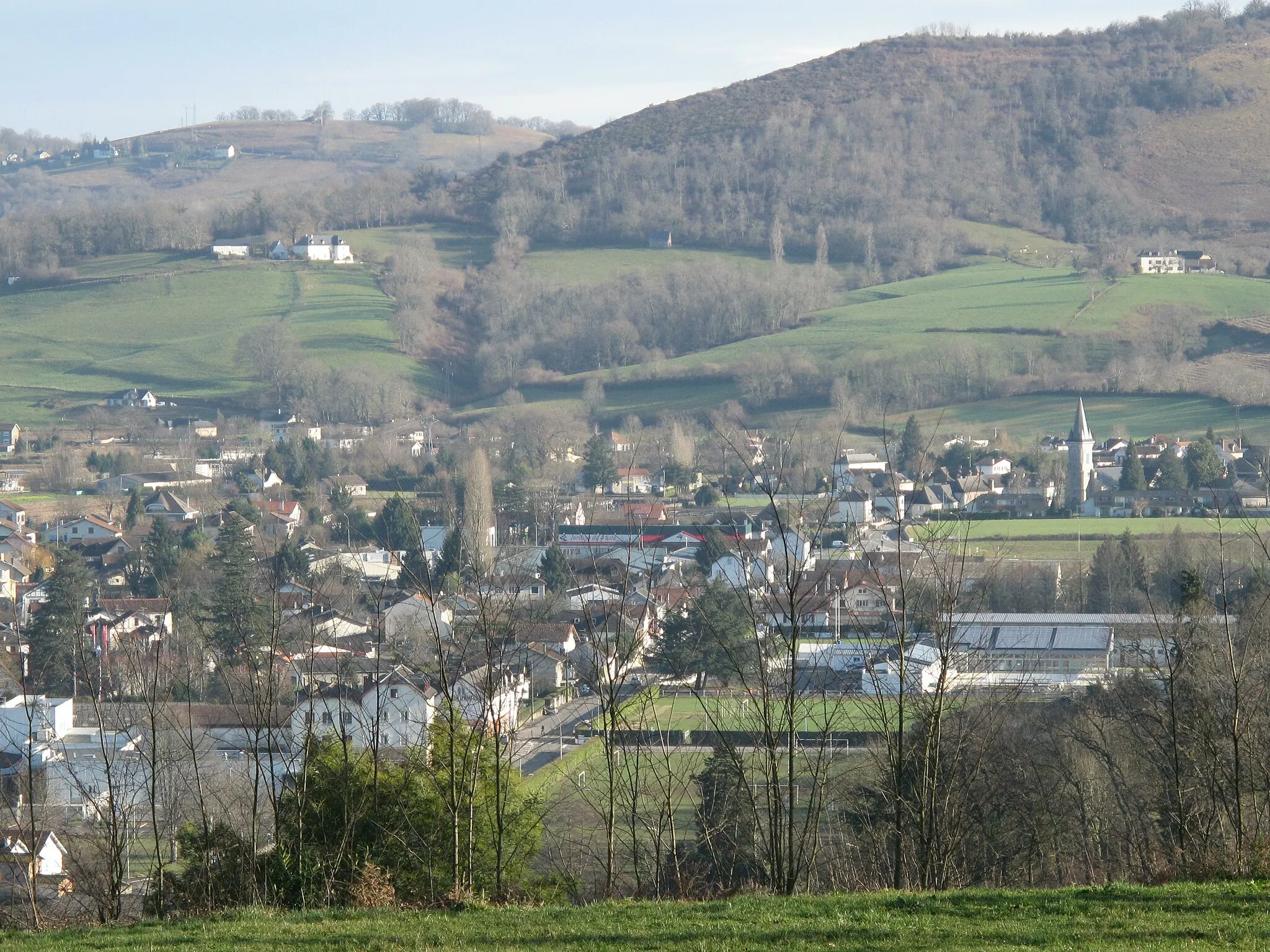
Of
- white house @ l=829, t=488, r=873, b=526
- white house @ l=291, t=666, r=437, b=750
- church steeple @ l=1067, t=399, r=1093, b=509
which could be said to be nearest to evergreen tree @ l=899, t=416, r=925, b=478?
church steeple @ l=1067, t=399, r=1093, b=509

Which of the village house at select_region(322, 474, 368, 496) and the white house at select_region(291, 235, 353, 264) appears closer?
the village house at select_region(322, 474, 368, 496)

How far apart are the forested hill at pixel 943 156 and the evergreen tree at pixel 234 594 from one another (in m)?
A: 61.1

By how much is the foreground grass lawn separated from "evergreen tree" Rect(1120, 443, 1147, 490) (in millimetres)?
37808

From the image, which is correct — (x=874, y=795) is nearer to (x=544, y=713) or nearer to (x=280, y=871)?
(x=280, y=871)

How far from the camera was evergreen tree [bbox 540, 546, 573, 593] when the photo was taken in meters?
29.4

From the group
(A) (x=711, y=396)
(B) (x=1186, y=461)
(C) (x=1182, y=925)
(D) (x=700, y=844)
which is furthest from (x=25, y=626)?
(A) (x=711, y=396)

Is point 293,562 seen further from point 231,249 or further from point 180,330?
point 231,249

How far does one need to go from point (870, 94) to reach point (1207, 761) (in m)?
115

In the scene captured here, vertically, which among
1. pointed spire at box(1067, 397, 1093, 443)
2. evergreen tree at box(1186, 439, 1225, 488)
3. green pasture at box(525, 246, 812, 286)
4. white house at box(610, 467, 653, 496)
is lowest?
white house at box(610, 467, 653, 496)

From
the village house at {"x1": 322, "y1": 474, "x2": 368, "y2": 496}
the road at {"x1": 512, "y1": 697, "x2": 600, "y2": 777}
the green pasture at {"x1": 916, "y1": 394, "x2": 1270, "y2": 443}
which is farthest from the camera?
the green pasture at {"x1": 916, "y1": 394, "x2": 1270, "y2": 443}

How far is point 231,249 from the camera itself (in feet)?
291

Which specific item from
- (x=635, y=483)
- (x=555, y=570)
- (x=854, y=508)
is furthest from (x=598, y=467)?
(x=555, y=570)

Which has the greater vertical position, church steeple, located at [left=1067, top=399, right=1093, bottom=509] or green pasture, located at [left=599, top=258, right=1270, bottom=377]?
green pasture, located at [left=599, top=258, right=1270, bottom=377]

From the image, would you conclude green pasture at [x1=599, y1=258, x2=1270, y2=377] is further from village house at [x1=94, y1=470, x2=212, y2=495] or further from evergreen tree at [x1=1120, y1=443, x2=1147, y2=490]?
village house at [x1=94, y1=470, x2=212, y2=495]
